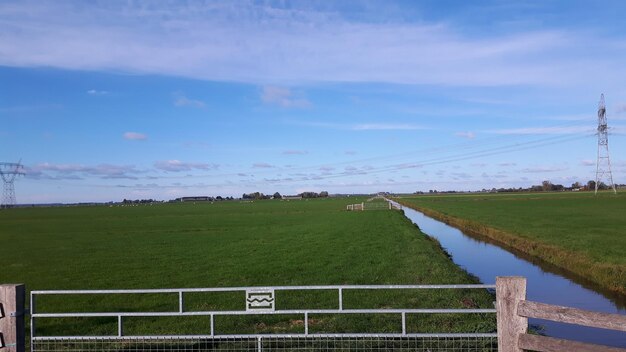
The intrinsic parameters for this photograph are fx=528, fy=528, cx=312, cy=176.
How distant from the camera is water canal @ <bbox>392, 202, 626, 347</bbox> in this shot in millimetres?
16250

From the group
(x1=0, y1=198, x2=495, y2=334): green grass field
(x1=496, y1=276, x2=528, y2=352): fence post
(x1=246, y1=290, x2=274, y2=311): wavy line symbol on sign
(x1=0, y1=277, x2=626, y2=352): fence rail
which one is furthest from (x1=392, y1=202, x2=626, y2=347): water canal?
(x1=246, y1=290, x2=274, y2=311): wavy line symbol on sign

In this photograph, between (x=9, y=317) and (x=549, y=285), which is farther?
(x=549, y=285)

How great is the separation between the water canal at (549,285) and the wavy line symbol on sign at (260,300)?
10692 mm

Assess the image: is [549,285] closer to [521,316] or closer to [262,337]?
[262,337]

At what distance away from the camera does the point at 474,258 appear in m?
36.2

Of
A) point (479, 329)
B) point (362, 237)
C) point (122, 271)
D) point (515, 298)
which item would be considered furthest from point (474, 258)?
point (515, 298)

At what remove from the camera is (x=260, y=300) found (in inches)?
336

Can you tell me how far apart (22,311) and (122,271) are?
20456mm

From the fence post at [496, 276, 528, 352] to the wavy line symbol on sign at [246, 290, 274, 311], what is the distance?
3.55m

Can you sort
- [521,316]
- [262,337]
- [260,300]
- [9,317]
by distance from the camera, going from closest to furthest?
[521,316]
[9,317]
[260,300]
[262,337]

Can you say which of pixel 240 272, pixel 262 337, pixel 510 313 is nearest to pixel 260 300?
pixel 262 337

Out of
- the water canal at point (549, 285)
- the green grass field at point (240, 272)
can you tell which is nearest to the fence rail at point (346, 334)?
the green grass field at point (240, 272)

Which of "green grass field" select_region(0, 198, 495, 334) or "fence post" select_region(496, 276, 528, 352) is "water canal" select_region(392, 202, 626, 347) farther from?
"fence post" select_region(496, 276, 528, 352)

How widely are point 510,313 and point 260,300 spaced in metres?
3.87
